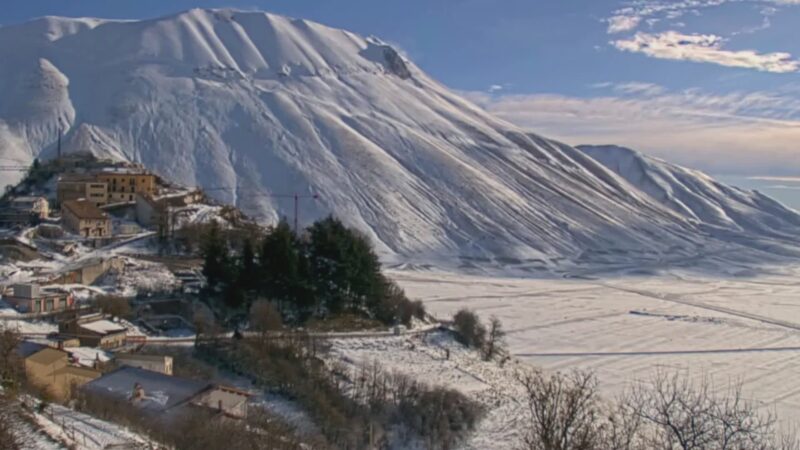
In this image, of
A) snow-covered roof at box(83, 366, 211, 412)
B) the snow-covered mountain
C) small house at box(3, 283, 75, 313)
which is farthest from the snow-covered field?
small house at box(3, 283, 75, 313)

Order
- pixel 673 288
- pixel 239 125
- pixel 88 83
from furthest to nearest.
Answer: pixel 88 83
pixel 239 125
pixel 673 288

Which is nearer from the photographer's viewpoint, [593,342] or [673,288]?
[593,342]

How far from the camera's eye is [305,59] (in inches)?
4966

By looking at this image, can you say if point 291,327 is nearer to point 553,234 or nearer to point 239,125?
point 553,234

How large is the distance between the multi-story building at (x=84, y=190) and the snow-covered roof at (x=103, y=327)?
20922 millimetres

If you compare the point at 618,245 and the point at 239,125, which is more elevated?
the point at 239,125

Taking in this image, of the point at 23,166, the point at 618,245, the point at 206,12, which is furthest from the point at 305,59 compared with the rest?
the point at 618,245

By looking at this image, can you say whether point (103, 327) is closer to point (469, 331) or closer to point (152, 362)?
point (152, 362)

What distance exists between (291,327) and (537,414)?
2014cm

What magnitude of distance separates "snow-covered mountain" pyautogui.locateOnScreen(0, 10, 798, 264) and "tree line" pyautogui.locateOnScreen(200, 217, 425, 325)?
44.4m

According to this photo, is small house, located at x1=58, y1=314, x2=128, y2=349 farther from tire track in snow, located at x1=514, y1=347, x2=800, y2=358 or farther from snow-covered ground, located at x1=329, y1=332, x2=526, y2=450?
tire track in snow, located at x1=514, y1=347, x2=800, y2=358

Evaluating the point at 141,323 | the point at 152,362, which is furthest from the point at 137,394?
the point at 141,323

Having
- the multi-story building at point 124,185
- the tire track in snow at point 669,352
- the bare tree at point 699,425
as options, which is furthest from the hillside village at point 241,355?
the multi-story building at point 124,185

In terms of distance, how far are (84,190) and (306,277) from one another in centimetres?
2124
